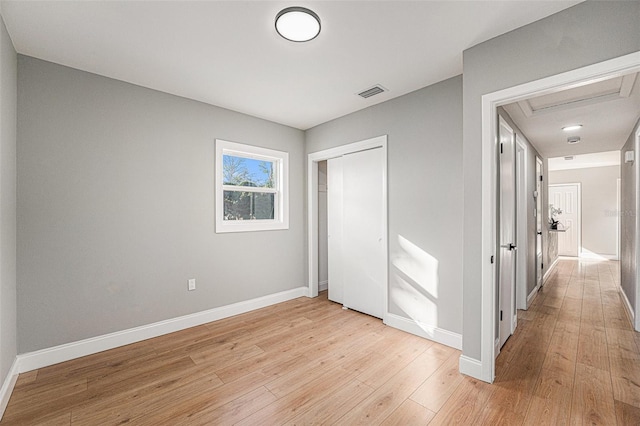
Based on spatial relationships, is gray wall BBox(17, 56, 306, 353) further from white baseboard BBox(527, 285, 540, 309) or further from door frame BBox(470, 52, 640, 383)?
white baseboard BBox(527, 285, 540, 309)

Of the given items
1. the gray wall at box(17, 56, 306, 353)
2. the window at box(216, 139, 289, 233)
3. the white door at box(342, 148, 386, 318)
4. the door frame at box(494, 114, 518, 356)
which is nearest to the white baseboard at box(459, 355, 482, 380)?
the door frame at box(494, 114, 518, 356)

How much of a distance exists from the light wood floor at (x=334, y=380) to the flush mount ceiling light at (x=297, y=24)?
2.68 metres

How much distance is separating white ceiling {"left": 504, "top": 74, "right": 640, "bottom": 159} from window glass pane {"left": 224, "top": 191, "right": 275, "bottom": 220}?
3.19 meters

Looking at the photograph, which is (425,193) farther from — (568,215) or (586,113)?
(568,215)

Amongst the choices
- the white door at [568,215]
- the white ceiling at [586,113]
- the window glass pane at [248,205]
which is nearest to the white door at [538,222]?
the white ceiling at [586,113]

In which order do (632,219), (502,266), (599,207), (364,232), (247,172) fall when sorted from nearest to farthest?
(502,266)
(632,219)
(364,232)
(247,172)
(599,207)

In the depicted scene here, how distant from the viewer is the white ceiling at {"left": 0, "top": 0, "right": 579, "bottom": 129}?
1832mm

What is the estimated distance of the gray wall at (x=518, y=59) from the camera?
5.42 ft

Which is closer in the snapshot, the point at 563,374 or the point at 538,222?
the point at 563,374

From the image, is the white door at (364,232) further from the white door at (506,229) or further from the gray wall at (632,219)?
the gray wall at (632,219)

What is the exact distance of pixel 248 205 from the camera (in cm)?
394

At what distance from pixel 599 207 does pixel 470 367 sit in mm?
8508

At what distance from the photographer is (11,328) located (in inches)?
84.6

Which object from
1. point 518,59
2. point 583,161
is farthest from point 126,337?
point 583,161
